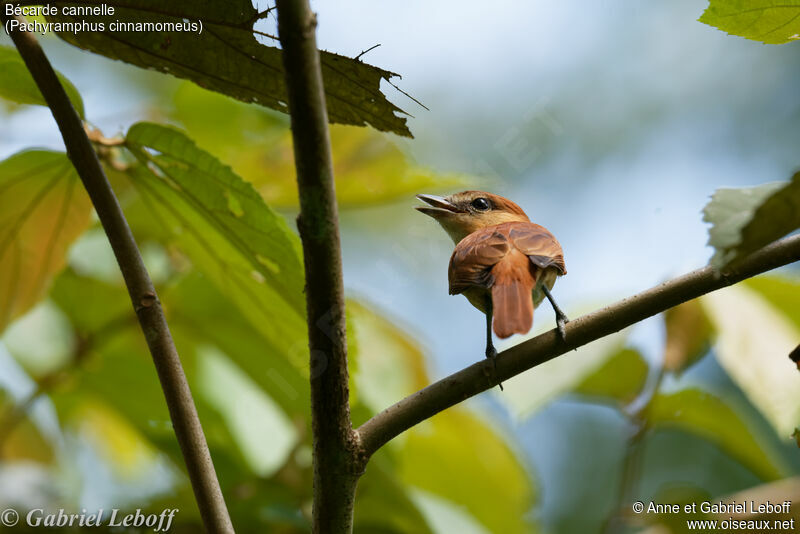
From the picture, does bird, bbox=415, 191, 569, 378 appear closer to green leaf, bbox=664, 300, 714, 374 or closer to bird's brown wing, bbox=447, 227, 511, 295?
bird's brown wing, bbox=447, 227, 511, 295

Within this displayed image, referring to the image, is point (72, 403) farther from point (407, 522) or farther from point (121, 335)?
point (407, 522)

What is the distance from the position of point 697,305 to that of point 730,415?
436 millimetres

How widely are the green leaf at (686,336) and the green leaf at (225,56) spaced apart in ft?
4.46

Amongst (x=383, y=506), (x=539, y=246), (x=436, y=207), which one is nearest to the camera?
(x=539, y=246)

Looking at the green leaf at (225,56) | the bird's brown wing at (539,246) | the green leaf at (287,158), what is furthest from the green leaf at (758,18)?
the green leaf at (287,158)

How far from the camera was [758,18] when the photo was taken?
49.8 inches

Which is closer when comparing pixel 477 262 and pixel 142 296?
pixel 142 296

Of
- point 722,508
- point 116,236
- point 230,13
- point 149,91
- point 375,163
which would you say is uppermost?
point 149,91

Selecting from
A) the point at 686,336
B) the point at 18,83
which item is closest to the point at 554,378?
the point at 686,336

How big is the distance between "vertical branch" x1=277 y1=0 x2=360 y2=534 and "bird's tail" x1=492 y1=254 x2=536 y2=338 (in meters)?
0.48

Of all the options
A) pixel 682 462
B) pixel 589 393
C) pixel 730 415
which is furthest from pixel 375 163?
pixel 682 462

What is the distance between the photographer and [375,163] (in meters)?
2.65

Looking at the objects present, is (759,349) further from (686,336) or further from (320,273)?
(320,273)

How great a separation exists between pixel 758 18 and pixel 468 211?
1615 millimetres
